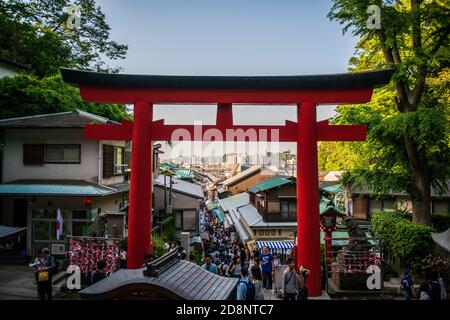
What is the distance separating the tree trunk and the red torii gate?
5517 mm

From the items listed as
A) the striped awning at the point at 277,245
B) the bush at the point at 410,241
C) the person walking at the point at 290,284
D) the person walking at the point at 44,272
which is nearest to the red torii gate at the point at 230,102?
the person walking at the point at 290,284

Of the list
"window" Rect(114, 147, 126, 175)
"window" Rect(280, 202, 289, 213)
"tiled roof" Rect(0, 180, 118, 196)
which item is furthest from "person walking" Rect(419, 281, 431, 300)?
"window" Rect(280, 202, 289, 213)

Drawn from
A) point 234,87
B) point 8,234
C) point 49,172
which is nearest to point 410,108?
point 234,87

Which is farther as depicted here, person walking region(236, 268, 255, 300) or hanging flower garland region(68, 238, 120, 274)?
hanging flower garland region(68, 238, 120, 274)

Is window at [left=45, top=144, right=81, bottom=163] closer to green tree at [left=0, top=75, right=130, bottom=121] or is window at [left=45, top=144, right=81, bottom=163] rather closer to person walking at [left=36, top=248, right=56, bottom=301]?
green tree at [left=0, top=75, right=130, bottom=121]

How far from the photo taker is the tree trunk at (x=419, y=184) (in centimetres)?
1589

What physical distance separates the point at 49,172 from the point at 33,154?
128cm

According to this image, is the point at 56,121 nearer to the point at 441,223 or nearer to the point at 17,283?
the point at 17,283

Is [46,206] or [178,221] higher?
[46,206]

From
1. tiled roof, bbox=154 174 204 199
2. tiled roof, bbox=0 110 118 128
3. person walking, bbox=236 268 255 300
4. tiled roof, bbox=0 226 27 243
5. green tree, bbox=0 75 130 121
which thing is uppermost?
green tree, bbox=0 75 130 121

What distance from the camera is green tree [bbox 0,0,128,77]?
27.1 meters

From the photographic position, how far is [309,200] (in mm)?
11586

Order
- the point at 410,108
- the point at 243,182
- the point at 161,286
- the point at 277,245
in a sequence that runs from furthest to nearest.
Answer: the point at 243,182
the point at 277,245
the point at 410,108
the point at 161,286
